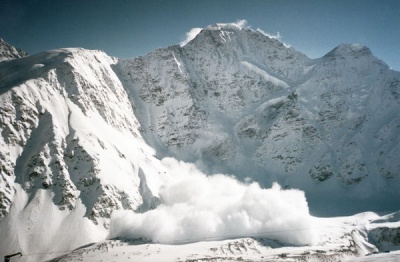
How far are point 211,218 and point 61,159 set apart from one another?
151ft

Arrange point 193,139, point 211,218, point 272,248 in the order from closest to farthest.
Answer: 1. point 272,248
2. point 211,218
3. point 193,139

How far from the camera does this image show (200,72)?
170 m

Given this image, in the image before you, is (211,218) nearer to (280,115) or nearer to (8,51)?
Answer: (280,115)

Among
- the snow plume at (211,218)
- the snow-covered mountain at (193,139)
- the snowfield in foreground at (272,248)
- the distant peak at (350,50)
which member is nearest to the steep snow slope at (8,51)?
the snow-covered mountain at (193,139)

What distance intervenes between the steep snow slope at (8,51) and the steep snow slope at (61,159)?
2526 centimetres

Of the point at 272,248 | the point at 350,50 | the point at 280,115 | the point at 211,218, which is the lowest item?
the point at 272,248

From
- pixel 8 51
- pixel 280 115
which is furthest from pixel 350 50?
pixel 8 51

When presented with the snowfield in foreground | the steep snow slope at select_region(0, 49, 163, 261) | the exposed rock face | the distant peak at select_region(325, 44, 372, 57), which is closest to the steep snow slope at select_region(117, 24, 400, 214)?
the distant peak at select_region(325, 44, 372, 57)

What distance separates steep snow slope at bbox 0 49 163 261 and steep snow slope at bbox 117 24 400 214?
85.5 feet

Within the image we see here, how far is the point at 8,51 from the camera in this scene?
150m

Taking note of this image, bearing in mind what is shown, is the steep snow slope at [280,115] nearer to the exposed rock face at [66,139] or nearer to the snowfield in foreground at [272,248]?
the snowfield in foreground at [272,248]

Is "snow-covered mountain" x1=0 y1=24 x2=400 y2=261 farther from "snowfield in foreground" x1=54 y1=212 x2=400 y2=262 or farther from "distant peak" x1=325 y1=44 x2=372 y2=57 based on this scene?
"snowfield in foreground" x1=54 y1=212 x2=400 y2=262

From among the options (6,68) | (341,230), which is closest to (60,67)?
(6,68)

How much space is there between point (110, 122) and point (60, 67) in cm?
2770
